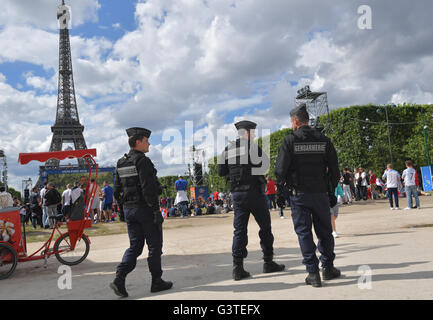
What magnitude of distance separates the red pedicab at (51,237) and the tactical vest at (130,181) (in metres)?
2.41

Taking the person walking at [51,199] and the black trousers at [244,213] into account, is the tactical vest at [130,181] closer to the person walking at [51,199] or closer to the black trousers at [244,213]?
the black trousers at [244,213]

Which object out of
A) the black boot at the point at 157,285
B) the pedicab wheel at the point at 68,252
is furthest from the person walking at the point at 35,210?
the black boot at the point at 157,285

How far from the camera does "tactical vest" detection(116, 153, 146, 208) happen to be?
4.36 meters

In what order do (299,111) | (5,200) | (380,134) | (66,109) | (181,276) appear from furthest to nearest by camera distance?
1. (66,109)
2. (380,134)
3. (5,200)
4. (181,276)
5. (299,111)

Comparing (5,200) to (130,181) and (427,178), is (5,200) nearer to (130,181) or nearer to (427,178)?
(130,181)

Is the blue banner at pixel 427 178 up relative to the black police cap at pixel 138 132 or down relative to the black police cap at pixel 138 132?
down

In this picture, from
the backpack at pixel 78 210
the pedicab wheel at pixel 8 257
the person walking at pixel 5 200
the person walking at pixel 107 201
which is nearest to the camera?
the pedicab wheel at pixel 8 257

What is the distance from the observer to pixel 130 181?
442 centimetres

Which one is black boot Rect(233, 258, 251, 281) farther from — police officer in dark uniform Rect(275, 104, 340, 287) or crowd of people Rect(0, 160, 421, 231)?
crowd of people Rect(0, 160, 421, 231)

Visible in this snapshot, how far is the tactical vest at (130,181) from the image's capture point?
4.36 metres

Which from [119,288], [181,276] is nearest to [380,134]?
[181,276]

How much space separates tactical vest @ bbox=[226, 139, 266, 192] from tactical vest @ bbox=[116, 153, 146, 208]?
1251 mm

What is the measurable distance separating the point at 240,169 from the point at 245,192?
324 mm
